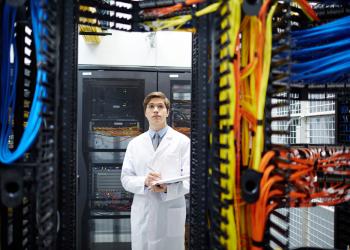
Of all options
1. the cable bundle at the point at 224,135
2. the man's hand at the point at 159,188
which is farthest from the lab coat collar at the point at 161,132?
the cable bundle at the point at 224,135

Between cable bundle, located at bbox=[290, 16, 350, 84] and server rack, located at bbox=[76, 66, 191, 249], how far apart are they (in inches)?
68.4

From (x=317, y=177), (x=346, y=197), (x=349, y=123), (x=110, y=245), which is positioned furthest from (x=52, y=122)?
(x=110, y=245)

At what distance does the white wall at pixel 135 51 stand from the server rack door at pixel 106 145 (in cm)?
22

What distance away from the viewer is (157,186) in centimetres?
209

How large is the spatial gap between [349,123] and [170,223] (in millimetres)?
1464

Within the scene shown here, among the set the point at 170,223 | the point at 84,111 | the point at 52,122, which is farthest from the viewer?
the point at 84,111

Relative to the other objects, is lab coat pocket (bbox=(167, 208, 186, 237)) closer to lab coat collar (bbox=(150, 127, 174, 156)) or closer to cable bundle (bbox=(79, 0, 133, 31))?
lab coat collar (bbox=(150, 127, 174, 156))

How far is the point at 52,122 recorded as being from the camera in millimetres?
780

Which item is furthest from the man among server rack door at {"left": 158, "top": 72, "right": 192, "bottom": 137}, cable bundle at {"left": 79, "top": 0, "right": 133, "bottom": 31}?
cable bundle at {"left": 79, "top": 0, "right": 133, "bottom": 31}

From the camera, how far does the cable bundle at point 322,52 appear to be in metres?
0.98

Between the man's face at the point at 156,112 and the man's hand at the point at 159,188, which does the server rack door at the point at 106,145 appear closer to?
the man's face at the point at 156,112

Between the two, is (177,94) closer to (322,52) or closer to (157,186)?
(157,186)

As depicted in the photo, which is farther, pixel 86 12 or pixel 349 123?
pixel 349 123

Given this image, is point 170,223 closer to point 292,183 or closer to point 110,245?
point 110,245
